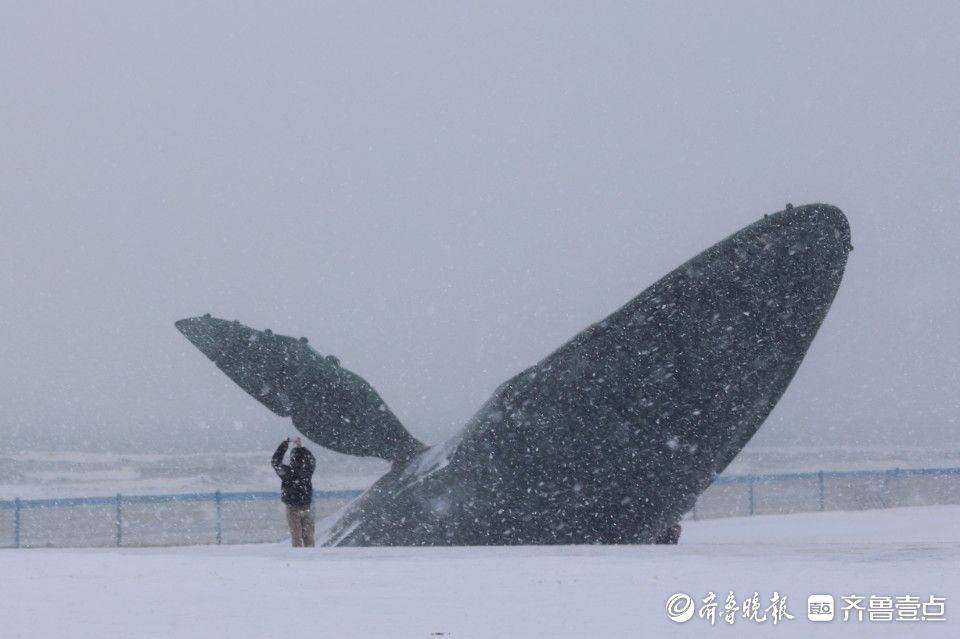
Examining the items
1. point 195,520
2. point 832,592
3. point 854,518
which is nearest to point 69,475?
point 195,520

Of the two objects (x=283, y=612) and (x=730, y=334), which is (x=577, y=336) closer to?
(x=730, y=334)

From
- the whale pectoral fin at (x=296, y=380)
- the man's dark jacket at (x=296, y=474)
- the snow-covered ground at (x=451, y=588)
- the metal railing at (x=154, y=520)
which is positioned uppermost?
the whale pectoral fin at (x=296, y=380)

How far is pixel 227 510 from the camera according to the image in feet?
109

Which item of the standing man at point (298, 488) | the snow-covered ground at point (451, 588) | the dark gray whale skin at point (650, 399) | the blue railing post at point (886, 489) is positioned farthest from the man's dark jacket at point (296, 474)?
the blue railing post at point (886, 489)

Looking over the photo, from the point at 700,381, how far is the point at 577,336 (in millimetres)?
967

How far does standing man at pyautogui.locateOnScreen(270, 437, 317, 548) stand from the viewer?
32.6 feet

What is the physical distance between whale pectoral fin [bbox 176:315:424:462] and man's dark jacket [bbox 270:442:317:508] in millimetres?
1027

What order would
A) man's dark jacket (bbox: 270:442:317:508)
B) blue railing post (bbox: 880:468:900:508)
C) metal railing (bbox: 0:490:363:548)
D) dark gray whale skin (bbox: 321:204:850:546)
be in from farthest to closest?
blue railing post (bbox: 880:468:900:508), metal railing (bbox: 0:490:363:548), man's dark jacket (bbox: 270:442:317:508), dark gray whale skin (bbox: 321:204:850:546)

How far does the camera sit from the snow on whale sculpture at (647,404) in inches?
310

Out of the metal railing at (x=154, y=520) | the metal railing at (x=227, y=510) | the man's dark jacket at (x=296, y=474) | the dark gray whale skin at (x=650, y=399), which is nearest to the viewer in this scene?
the dark gray whale skin at (x=650, y=399)

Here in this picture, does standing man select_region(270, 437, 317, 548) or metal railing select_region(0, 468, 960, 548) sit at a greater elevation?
standing man select_region(270, 437, 317, 548)

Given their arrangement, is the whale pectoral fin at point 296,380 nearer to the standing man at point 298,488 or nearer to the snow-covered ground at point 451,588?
the standing man at point 298,488

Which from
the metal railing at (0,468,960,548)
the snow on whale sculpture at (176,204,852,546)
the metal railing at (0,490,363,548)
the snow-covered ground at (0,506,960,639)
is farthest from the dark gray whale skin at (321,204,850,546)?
the metal railing at (0,468,960,548)

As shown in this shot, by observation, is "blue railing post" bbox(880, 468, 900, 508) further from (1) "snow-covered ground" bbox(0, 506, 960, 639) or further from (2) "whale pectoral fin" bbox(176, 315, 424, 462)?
(1) "snow-covered ground" bbox(0, 506, 960, 639)
